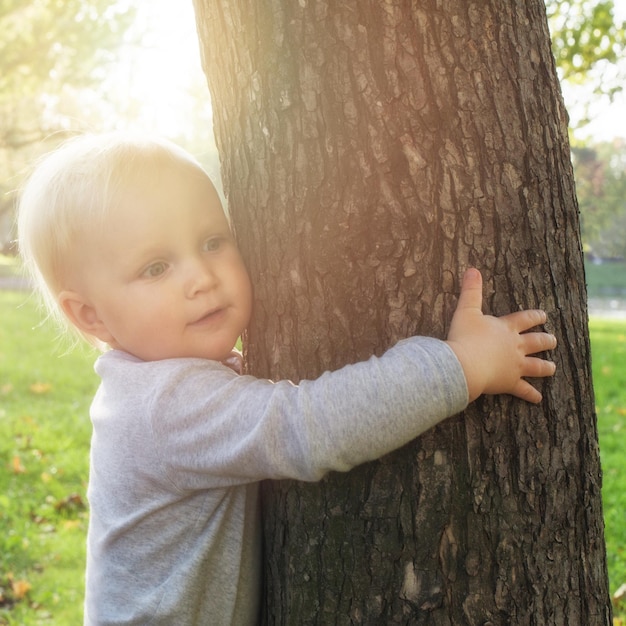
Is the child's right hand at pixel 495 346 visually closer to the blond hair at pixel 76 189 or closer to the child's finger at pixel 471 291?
the child's finger at pixel 471 291

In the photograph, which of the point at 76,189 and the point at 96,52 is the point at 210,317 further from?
the point at 96,52

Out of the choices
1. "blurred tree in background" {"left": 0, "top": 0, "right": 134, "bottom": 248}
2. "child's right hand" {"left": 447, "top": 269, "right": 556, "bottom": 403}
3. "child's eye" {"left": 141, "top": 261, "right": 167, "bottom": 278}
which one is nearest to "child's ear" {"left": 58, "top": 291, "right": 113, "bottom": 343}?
"child's eye" {"left": 141, "top": 261, "right": 167, "bottom": 278}

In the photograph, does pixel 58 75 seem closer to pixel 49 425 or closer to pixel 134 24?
pixel 134 24

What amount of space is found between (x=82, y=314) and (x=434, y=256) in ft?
3.32

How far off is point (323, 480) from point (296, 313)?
0.43 m

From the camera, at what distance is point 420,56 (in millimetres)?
1658

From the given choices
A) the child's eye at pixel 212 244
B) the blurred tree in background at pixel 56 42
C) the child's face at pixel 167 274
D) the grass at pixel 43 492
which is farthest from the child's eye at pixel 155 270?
the blurred tree in background at pixel 56 42

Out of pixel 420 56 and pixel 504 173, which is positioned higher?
pixel 420 56

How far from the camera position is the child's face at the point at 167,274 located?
1.88m

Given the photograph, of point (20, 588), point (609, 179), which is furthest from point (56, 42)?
point (609, 179)

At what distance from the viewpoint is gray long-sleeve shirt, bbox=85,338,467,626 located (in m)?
1.59

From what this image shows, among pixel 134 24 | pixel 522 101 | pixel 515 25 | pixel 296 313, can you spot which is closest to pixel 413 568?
pixel 296 313

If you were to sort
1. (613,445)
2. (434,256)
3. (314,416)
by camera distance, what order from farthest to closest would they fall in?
(613,445) < (434,256) < (314,416)

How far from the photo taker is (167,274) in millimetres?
1896
